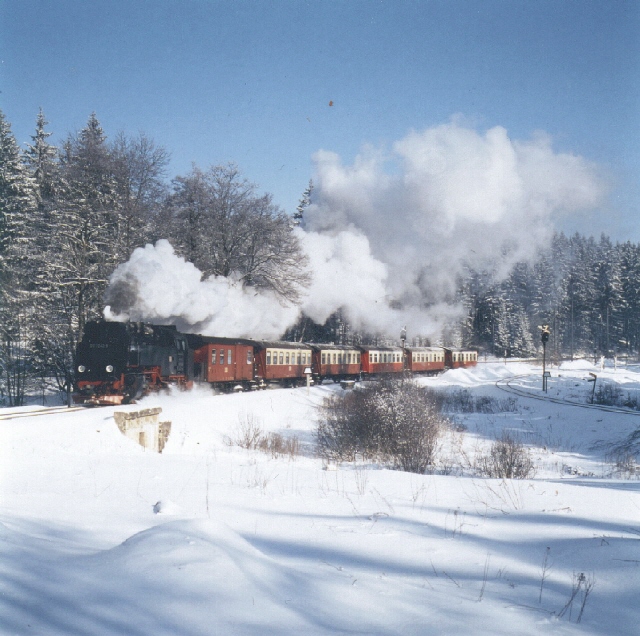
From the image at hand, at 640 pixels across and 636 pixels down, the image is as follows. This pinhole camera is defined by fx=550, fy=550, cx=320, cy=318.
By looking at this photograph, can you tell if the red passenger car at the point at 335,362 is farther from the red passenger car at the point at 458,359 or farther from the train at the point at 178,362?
the red passenger car at the point at 458,359

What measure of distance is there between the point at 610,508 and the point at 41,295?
81.0ft

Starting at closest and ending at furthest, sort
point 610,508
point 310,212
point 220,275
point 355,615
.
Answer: point 355,615
point 610,508
point 220,275
point 310,212

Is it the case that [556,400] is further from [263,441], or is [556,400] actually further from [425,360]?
[263,441]

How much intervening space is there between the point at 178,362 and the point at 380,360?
806 inches

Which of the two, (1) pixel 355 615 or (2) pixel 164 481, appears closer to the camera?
(1) pixel 355 615

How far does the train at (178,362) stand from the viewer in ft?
56.9

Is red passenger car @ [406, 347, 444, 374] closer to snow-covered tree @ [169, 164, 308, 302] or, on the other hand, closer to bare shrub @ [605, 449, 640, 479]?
snow-covered tree @ [169, 164, 308, 302]

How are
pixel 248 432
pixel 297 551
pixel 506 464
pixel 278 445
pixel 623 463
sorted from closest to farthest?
1. pixel 297 551
2. pixel 506 464
3. pixel 623 463
4. pixel 278 445
5. pixel 248 432

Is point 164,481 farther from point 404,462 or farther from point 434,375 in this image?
point 434,375

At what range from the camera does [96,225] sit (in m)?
25.8

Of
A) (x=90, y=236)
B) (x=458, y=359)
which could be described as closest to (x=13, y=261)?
(x=90, y=236)

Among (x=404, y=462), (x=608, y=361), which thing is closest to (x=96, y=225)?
(x=404, y=462)

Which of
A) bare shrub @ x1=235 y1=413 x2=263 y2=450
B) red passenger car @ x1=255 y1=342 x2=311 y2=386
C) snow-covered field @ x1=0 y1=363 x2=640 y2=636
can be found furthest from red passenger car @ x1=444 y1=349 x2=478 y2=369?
snow-covered field @ x1=0 y1=363 x2=640 y2=636

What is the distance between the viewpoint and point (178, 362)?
67.1 feet
